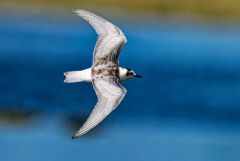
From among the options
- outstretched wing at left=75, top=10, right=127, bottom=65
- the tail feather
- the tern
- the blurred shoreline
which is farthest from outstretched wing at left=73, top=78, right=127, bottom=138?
the blurred shoreline

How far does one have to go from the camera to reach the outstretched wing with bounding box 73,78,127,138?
9539mm

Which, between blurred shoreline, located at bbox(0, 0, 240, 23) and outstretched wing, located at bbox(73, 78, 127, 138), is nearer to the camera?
outstretched wing, located at bbox(73, 78, 127, 138)

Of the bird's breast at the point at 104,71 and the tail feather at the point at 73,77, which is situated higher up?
the tail feather at the point at 73,77

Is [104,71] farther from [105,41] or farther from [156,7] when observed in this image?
[156,7]

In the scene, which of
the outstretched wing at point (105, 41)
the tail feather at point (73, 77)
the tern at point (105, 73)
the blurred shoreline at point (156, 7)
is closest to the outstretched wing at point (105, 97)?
the tern at point (105, 73)

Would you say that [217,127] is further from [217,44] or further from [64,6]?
[64,6]

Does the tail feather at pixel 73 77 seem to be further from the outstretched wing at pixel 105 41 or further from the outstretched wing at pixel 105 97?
the outstretched wing at pixel 105 41

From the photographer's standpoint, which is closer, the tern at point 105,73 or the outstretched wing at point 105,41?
the tern at point 105,73

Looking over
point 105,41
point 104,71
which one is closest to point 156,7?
point 105,41

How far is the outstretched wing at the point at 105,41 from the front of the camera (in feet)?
35.4

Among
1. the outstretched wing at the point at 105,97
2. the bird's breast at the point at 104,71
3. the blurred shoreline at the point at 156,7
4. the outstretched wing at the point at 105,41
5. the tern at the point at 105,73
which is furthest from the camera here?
the blurred shoreline at the point at 156,7

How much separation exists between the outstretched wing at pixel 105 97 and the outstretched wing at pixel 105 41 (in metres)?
0.39

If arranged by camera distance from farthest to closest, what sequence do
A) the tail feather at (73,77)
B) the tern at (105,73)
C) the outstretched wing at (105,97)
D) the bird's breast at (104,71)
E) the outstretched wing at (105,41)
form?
the outstretched wing at (105,41) → the bird's breast at (104,71) → the tail feather at (73,77) → the tern at (105,73) → the outstretched wing at (105,97)

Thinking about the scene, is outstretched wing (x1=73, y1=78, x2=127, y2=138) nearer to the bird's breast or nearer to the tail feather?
the bird's breast
